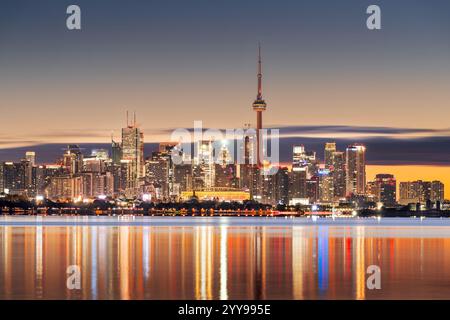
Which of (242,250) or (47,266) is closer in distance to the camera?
(47,266)

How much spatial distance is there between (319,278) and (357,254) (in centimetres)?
2396

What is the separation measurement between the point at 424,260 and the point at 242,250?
18538 millimetres

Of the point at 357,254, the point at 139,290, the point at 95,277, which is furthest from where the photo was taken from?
the point at 357,254

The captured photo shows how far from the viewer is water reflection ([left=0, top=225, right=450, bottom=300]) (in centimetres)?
4403

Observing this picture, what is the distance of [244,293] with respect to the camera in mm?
44031

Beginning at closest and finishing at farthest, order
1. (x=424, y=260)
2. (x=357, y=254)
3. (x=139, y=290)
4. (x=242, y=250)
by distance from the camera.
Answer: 1. (x=139, y=290)
2. (x=424, y=260)
3. (x=357, y=254)
4. (x=242, y=250)

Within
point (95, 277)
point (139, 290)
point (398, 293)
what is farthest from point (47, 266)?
point (398, 293)

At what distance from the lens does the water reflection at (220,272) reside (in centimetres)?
4403

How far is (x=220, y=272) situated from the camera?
2195 inches
